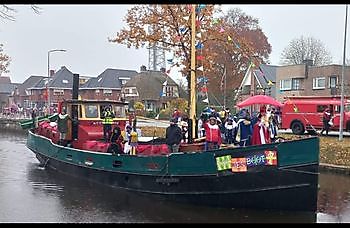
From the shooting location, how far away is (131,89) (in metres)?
65.3

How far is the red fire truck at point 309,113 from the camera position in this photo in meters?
27.8

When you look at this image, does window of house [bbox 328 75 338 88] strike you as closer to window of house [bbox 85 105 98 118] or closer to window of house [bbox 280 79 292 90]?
window of house [bbox 280 79 292 90]

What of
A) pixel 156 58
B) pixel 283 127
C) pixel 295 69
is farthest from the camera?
pixel 156 58

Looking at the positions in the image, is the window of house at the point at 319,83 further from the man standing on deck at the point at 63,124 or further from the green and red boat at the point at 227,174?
the green and red boat at the point at 227,174

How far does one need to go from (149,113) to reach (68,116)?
3521cm

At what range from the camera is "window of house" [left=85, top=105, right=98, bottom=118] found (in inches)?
747

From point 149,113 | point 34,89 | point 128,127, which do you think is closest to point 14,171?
point 128,127

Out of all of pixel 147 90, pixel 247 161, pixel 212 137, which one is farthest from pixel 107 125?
pixel 147 90

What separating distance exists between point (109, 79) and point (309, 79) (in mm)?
32436

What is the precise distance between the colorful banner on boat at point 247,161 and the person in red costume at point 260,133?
1.39m

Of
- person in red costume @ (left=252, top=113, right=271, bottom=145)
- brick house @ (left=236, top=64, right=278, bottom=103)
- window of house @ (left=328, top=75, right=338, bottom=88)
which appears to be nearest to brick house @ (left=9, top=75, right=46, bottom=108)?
brick house @ (left=236, top=64, right=278, bottom=103)

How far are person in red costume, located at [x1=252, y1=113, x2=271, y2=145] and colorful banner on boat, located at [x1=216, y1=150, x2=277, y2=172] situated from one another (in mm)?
1392

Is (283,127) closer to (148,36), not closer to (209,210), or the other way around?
(148,36)

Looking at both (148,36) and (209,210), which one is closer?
(209,210)
